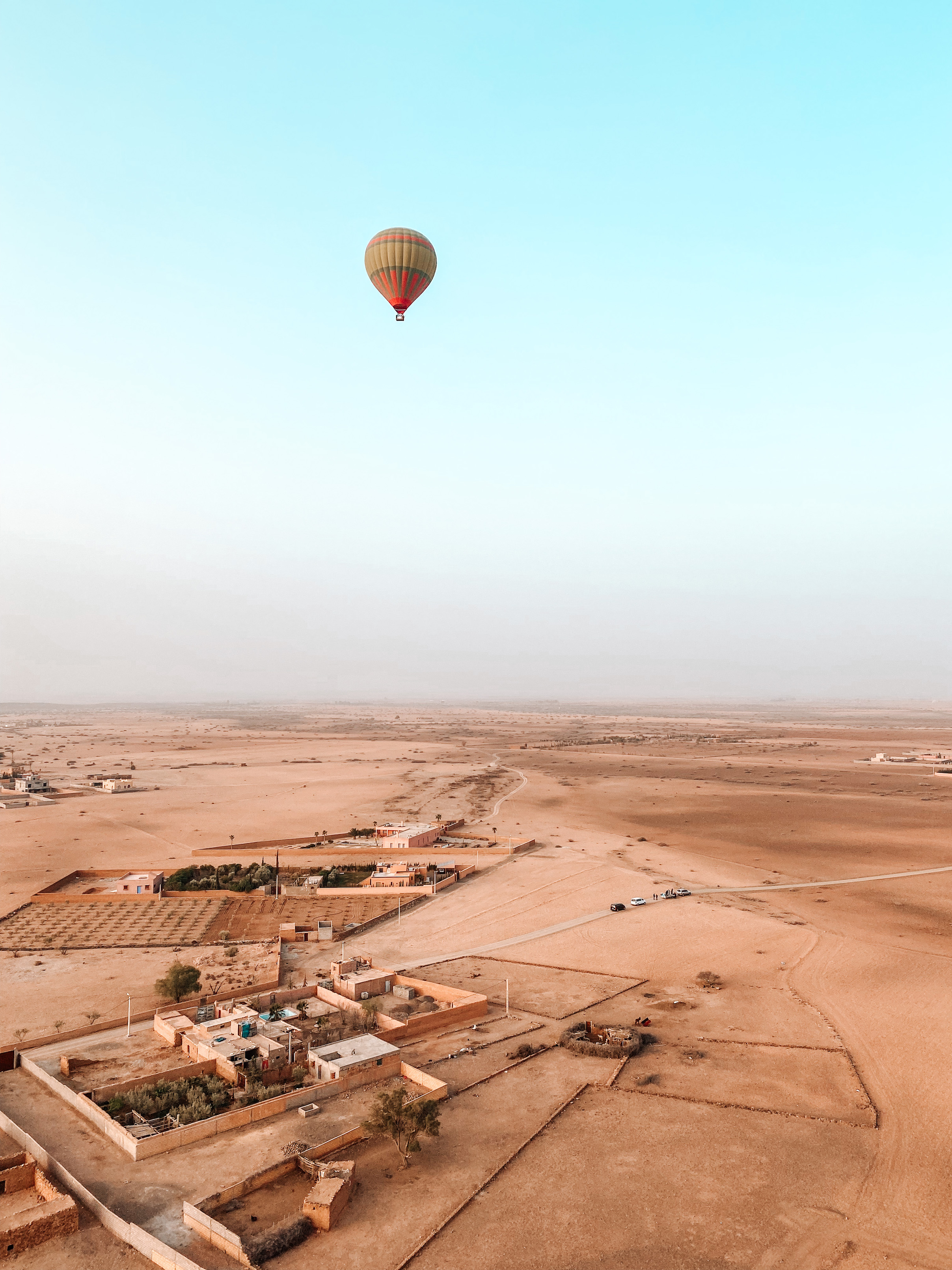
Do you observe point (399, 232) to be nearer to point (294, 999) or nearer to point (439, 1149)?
point (294, 999)

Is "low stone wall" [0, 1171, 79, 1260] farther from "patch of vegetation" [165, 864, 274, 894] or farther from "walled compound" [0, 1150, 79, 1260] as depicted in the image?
Result: "patch of vegetation" [165, 864, 274, 894]

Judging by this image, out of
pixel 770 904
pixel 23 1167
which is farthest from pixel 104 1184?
pixel 770 904

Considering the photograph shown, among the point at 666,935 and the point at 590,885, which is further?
the point at 590,885

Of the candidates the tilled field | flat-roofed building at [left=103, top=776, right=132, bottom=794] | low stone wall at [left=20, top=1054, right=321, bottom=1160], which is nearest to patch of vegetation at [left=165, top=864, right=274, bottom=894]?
the tilled field

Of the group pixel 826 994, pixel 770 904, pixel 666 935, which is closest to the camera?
pixel 826 994

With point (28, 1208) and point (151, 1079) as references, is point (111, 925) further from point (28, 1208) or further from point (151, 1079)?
point (28, 1208)

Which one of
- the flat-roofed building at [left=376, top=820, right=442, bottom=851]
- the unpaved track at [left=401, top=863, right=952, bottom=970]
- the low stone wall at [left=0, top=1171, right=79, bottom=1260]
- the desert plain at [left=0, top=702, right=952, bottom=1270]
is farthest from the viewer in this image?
the flat-roofed building at [left=376, top=820, right=442, bottom=851]
